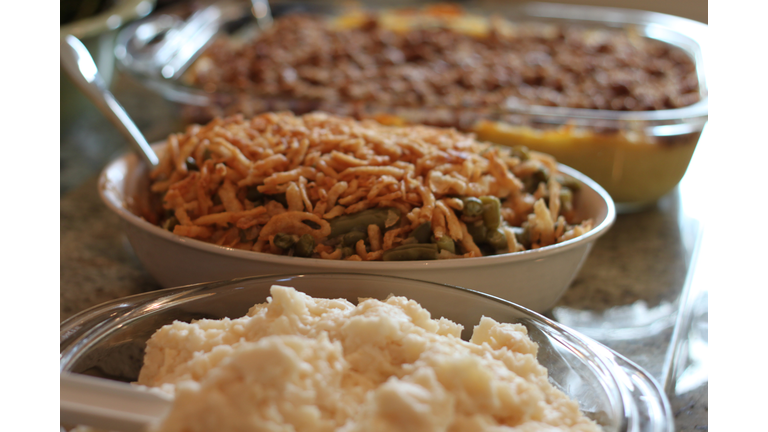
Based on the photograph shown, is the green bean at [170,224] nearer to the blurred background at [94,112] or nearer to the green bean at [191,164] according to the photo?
the green bean at [191,164]

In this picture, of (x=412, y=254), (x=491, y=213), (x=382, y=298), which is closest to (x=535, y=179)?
(x=491, y=213)

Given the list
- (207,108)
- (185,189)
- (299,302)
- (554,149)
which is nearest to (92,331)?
(299,302)

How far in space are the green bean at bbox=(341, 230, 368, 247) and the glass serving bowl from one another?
0.42 feet

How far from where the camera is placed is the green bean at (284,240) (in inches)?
27.9

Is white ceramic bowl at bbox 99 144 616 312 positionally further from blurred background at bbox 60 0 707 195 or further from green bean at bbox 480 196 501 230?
blurred background at bbox 60 0 707 195

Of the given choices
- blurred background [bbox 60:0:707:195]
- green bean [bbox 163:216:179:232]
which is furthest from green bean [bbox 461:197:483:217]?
blurred background [bbox 60:0:707:195]

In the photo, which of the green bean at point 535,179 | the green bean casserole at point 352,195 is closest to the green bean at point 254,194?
the green bean casserole at point 352,195

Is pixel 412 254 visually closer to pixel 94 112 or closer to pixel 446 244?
pixel 446 244

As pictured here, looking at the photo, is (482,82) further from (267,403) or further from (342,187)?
(267,403)

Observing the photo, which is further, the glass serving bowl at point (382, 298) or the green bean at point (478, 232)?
the green bean at point (478, 232)

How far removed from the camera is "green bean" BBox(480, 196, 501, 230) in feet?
2.49

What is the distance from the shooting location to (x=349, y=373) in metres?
0.46

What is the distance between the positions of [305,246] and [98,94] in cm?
51

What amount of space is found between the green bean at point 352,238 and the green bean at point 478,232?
13cm
